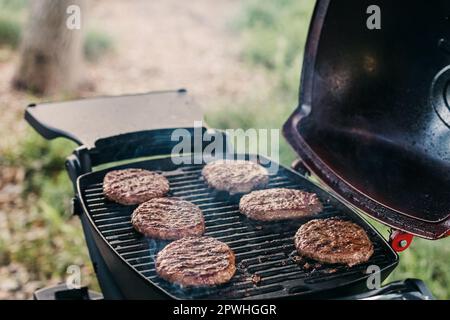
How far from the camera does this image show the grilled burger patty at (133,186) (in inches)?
A: 106

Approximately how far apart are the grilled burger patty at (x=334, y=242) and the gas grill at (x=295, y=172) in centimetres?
3

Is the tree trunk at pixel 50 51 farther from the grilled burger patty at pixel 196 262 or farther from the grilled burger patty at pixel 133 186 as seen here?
the grilled burger patty at pixel 196 262

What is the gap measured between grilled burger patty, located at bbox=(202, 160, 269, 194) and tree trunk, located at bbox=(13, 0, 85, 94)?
13.0ft

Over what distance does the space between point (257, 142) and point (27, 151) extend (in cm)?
214

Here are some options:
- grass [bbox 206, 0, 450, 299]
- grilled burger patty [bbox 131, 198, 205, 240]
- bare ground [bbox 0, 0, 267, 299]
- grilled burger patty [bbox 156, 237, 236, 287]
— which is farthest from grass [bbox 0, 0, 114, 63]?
grilled burger patty [bbox 156, 237, 236, 287]

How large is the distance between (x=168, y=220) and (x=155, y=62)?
18.2 ft

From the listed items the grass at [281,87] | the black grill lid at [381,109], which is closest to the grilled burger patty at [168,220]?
the black grill lid at [381,109]

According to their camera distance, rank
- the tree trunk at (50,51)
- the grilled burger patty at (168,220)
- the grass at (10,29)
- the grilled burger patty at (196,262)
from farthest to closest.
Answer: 1. the grass at (10,29)
2. the tree trunk at (50,51)
3. the grilled burger patty at (168,220)
4. the grilled burger patty at (196,262)

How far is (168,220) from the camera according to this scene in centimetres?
253

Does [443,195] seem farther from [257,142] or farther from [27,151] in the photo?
[27,151]

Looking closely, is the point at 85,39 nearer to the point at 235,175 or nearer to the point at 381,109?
the point at 235,175

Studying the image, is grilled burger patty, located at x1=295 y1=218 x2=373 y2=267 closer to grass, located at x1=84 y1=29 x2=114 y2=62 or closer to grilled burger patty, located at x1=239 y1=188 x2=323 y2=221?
grilled burger patty, located at x1=239 y1=188 x2=323 y2=221

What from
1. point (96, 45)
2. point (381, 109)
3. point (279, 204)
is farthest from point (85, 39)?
point (279, 204)
